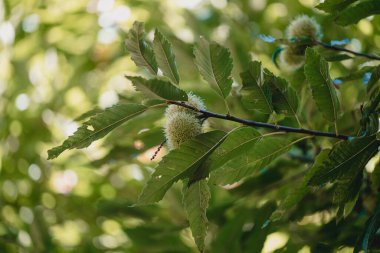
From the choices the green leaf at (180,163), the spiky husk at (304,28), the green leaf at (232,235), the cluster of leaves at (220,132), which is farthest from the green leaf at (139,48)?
the green leaf at (232,235)

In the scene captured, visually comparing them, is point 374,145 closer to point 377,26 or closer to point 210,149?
point 210,149

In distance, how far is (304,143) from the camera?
59.2 inches

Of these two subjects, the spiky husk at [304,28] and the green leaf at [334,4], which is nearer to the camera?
the green leaf at [334,4]

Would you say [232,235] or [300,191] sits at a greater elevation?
[300,191]

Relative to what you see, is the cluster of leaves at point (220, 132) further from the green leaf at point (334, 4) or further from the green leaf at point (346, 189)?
the green leaf at point (334, 4)

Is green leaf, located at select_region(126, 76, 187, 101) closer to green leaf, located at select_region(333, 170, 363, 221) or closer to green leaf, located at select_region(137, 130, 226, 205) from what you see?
green leaf, located at select_region(137, 130, 226, 205)

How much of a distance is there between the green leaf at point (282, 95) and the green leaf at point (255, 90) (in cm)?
1

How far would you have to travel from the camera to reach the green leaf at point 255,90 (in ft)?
2.90

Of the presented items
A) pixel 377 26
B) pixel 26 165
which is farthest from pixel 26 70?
pixel 377 26

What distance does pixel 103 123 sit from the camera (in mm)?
823

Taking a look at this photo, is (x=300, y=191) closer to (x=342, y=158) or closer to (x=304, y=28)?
(x=342, y=158)

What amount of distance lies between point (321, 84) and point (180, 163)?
11.2 inches

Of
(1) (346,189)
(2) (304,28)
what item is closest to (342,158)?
(1) (346,189)

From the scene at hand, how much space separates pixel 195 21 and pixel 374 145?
1163 mm
